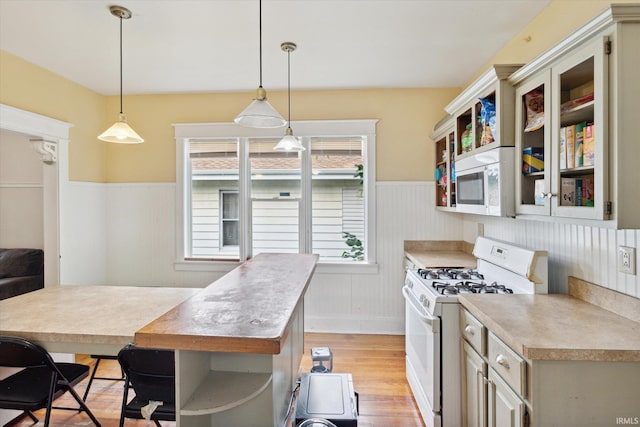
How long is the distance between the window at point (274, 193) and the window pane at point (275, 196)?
0.01m

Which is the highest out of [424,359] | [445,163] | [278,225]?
[445,163]

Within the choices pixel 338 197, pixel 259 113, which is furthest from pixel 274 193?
pixel 259 113

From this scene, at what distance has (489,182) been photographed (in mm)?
2166

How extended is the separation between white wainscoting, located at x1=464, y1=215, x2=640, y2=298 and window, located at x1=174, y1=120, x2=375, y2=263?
5.40 ft

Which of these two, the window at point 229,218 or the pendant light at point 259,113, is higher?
the pendant light at point 259,113

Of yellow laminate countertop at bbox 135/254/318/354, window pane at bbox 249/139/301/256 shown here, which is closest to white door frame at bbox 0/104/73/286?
window pane at bbox 249/139/301/256

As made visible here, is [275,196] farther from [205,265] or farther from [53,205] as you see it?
[53,205]

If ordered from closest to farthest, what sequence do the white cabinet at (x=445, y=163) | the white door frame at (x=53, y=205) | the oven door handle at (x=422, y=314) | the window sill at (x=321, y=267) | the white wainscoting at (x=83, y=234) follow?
the oven door handle at (x=422, y=314) < the white cabinet at (x=445, y=163) < the white door frame at (x=53, y=205) < the white wainscoting at (x=83, y=234) < the window sill at (x=321, y=267)

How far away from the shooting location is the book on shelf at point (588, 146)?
1414 millimetres

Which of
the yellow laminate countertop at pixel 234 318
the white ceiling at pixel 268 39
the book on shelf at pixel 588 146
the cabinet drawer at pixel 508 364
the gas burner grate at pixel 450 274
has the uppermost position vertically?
the white ceiling at pixel 268 39

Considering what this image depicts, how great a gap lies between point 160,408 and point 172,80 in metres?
3.01

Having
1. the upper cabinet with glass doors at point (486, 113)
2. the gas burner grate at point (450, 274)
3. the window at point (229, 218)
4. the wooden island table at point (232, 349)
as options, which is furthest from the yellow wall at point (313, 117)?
the wooden island table at point (232, 349)

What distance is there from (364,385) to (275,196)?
6.94ft

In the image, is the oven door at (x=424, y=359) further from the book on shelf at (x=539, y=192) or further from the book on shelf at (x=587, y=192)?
the book on shelf at (x=587, y=192)
